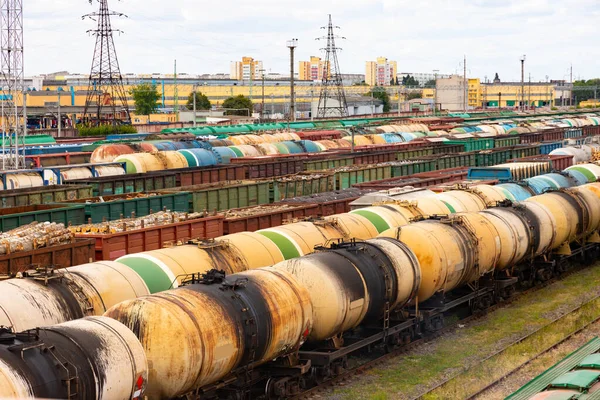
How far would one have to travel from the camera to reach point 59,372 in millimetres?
12242

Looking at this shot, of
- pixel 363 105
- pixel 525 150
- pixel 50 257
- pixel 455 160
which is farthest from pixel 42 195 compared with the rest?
pixel 363 105

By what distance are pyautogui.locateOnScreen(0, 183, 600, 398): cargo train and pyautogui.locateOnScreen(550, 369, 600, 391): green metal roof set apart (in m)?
5.67

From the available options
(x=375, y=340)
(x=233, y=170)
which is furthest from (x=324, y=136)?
(x=375, y=340)

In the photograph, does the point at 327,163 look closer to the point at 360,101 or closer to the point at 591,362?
the point at 591,362

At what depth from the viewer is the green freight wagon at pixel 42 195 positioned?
32.6m

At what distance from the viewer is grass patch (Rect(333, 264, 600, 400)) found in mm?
20391

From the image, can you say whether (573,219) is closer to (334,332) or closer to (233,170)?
(334,332)

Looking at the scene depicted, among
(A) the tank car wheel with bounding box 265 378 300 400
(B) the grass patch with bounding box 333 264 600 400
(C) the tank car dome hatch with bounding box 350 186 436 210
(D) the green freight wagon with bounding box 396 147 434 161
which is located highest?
(D) the green freight wagon with bounding box 396 147 434 161

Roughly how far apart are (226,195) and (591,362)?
22.9 meters

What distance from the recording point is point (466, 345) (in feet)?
79.5

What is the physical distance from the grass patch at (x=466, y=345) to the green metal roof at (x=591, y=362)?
5215mm

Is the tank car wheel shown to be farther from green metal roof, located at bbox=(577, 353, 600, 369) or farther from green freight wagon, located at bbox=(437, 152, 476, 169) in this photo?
green freight wagon, located at bbox=(437, 152, 476, 169)

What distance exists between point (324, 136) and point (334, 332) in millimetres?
60247

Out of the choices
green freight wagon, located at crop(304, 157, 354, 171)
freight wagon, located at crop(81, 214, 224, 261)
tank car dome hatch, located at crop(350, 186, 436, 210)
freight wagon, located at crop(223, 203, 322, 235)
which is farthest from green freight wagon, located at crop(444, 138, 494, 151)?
freight wagon, located at crop(81, 214, 224, 261)
